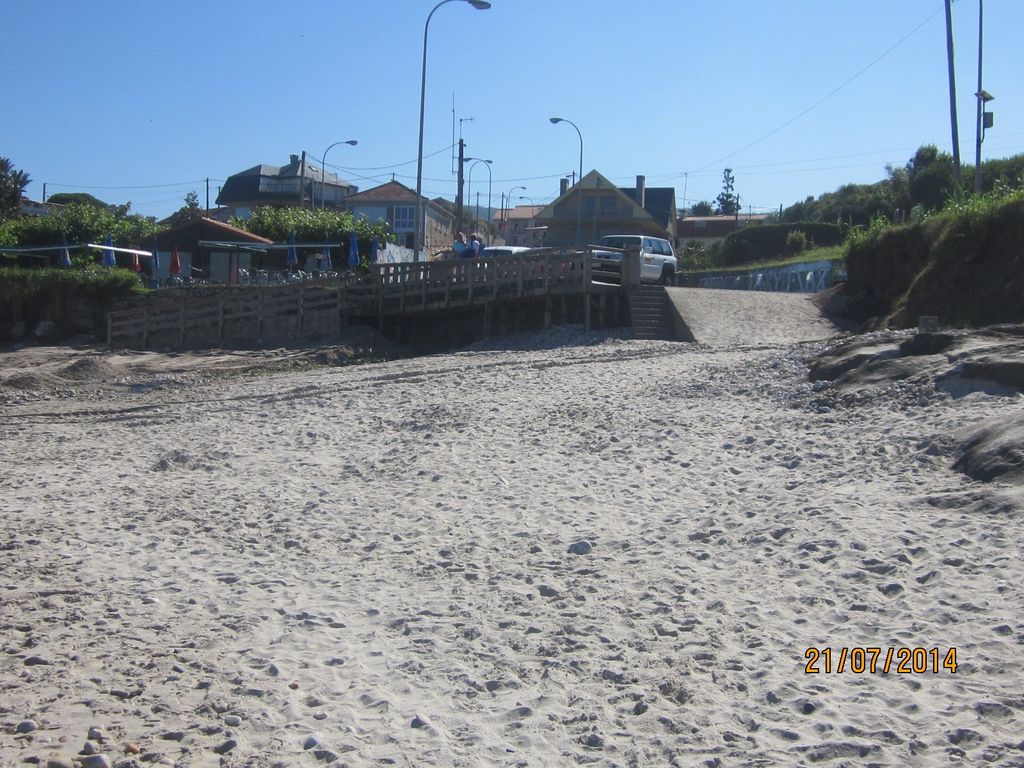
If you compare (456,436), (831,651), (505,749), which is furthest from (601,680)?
(456,436)

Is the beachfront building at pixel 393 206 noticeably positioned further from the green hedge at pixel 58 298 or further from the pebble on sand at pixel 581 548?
the pebble on sand at pixel 581 548

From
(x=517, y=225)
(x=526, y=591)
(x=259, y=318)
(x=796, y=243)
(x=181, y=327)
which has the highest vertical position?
(x=517, y=225)

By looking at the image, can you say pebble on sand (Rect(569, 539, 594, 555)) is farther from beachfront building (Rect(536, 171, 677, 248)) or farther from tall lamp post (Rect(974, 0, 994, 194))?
beachfront building (Rect(536, 171, 677, 248))

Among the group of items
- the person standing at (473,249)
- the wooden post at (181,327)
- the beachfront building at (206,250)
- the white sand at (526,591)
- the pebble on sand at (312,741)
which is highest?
the beachfront building at (206,250)

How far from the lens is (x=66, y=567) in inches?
363

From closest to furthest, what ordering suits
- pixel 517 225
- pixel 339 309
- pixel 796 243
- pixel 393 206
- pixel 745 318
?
pixel 745 318
pixel 339 309
pixel 796 243
pixel 393 206
pixel 517 225

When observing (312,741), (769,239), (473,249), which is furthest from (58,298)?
(769,239)

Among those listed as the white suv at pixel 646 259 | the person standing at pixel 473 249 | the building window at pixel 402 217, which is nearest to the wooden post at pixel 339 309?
the person standing at pixel 473 249

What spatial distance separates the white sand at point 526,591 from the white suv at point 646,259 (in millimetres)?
12337

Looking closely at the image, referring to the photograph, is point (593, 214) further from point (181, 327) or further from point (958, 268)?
point (958, 268)

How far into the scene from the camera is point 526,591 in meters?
8.43
